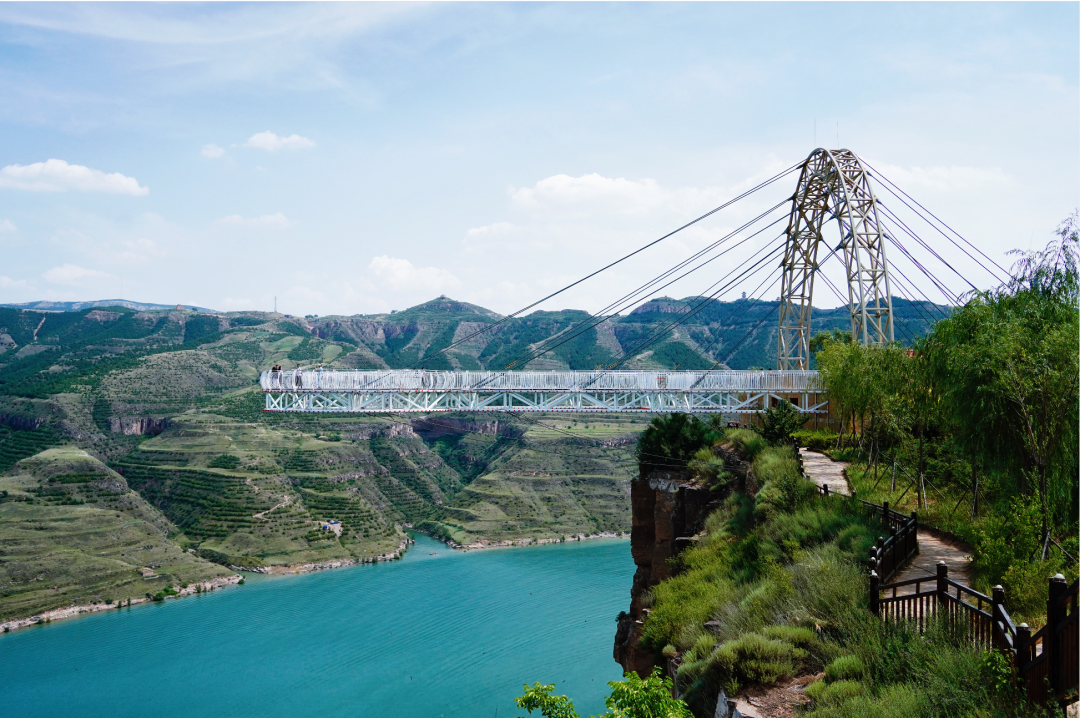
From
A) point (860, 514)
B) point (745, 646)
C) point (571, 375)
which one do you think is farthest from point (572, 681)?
point (745, 646)

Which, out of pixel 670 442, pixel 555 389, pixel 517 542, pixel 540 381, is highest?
pixel 540 381

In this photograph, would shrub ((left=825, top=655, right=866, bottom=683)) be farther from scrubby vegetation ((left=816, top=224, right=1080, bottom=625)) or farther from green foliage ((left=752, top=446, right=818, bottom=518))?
green foliage ((left=752, top=446, right=818, bottom=518))

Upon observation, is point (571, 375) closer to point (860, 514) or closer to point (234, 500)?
point (860, 514)

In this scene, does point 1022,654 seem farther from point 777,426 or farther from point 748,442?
point 777,426

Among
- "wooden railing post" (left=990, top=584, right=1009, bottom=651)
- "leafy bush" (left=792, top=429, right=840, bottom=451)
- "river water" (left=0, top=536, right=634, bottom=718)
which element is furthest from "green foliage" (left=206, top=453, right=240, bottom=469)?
"wooden railing post" (left=990, top=584, right=1009, bottom=651)

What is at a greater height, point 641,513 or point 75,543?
point 641,513

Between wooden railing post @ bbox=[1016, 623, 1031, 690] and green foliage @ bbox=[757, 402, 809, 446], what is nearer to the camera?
wooden railing post @ bbox=[1016, 623, 1031, 690]

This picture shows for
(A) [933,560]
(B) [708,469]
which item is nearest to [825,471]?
(B) [708,469]
